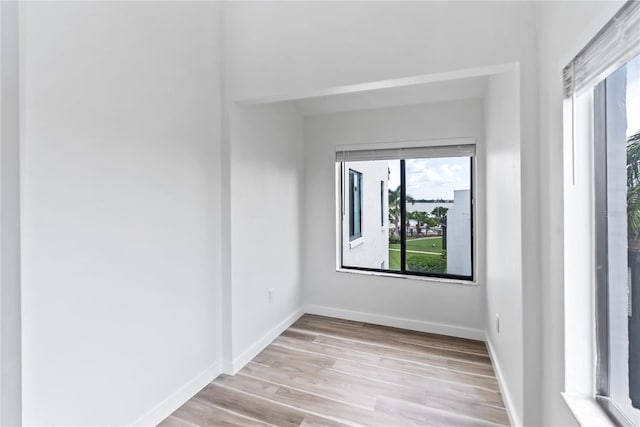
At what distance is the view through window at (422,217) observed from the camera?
10.0 ft

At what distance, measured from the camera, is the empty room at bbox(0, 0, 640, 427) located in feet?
3.85

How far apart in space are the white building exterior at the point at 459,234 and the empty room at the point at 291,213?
2 cm

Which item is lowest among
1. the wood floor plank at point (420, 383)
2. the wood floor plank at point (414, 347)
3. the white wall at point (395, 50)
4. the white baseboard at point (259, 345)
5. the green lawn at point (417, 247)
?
the wood floor plank at point (420, 383)

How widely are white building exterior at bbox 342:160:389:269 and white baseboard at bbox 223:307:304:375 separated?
86cm

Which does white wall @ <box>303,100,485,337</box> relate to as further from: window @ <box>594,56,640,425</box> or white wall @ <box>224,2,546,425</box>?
window @ <box>594,56,640,425</box>

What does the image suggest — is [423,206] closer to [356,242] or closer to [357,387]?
[356,242]

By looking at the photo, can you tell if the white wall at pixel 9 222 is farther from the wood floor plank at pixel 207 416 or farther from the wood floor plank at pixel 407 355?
the wood floor plank at pixel 407 355

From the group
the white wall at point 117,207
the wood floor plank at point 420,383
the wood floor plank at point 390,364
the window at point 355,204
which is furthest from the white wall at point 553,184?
the window at point 355,204

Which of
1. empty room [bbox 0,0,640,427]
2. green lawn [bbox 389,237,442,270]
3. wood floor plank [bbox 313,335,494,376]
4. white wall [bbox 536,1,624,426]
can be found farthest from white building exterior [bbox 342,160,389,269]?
white wall [bbox 536,1,624,426]

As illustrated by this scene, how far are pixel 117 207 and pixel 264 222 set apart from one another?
1288 millimetres

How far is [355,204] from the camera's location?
12.3 ft

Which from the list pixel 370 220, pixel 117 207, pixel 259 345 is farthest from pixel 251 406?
pixel 370 220

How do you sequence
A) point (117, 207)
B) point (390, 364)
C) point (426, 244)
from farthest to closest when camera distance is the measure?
point (426, 244)
point (390, 364)
point (117, 207)

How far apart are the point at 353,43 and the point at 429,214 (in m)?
1.96
